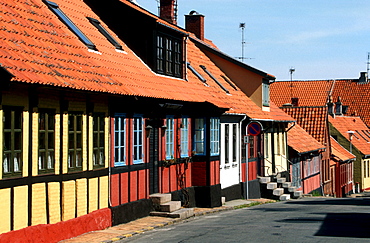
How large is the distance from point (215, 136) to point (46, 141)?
441 inches

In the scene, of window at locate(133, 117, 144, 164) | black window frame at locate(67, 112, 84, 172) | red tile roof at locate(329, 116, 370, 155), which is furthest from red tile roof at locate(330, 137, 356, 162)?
black window frame at locate(67, 112, 84, 172)

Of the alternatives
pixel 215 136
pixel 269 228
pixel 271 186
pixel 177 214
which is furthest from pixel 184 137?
pixel 271 186

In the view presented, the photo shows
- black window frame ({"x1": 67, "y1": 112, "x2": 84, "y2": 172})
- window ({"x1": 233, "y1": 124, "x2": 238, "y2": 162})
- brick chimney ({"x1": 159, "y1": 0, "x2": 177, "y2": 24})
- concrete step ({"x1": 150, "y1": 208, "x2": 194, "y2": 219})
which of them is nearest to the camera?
black window frame ({"x1": 67, "y1": 112, "x2": 84, "y2": 172})

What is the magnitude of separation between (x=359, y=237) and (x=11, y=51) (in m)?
8.36

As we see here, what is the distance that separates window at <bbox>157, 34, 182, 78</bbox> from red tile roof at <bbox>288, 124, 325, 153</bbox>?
1788 centimetres

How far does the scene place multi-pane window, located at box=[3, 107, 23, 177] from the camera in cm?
1280

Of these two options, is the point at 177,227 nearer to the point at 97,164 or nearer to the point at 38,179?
the point at 97,164

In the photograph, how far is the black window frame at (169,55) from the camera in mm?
22562

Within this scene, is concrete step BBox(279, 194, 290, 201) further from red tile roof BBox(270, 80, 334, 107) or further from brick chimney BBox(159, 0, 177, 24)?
red tile roof BBox(270, 80, 334, 107)

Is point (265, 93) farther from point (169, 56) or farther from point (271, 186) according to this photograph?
point (169, 56)

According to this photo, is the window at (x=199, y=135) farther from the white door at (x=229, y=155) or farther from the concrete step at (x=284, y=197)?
the concrete step at (x=284, y=197)

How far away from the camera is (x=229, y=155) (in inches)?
1097

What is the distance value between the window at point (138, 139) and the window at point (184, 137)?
3465 mm

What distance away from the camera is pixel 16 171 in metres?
13.1
